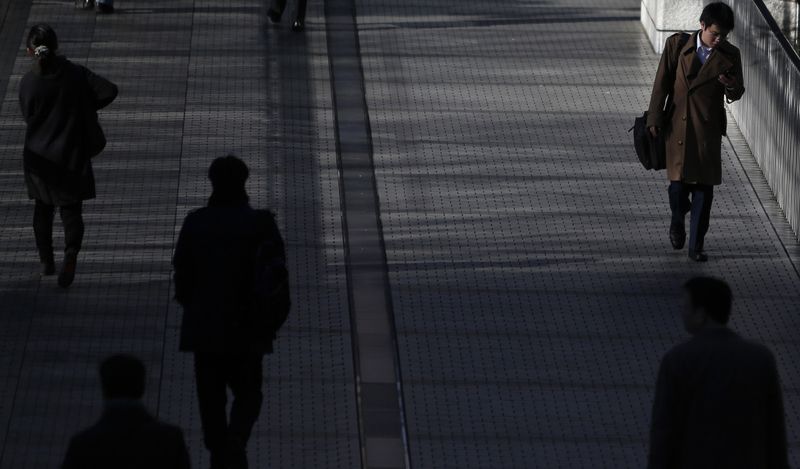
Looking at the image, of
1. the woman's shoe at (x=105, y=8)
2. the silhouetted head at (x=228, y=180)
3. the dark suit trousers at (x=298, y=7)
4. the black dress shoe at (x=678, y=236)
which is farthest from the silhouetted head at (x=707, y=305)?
the woman's shoe at (x=105, y=8)

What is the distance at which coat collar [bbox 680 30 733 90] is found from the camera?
35.7 feet

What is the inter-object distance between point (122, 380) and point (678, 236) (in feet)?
20.9

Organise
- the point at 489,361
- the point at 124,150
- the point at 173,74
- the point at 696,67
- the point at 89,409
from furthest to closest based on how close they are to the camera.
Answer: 1. the point at 173,74
2. the point at 124,150
3. the point at 696,67
4. the point at 489,361
5. the point at 89,409

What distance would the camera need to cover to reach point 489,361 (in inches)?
377

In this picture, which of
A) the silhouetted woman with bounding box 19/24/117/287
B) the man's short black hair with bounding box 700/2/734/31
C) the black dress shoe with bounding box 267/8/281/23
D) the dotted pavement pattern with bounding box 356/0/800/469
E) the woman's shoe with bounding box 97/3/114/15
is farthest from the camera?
the woman's shoe with bounding box 97/3/114/15

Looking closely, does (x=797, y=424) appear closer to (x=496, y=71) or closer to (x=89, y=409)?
(x=89, y=409)

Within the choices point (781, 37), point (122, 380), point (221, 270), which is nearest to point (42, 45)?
point (221, 270)

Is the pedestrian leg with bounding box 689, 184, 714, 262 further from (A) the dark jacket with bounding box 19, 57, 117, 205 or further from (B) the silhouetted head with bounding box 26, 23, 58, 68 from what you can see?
(B) the silhouetted head with bounding box 26, 23, 58, 68

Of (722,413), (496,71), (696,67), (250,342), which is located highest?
(722,413)

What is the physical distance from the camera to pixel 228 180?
7535mm

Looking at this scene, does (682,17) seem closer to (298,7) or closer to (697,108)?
(298,7)

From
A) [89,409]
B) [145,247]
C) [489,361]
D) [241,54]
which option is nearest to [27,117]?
[145,247]

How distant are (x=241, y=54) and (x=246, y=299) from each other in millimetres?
7892

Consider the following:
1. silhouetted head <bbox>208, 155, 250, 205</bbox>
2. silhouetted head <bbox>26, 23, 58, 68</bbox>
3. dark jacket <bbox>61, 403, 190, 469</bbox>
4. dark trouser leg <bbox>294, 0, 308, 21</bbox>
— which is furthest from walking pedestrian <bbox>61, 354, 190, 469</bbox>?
dark trouser leg <bbox>294, 0, 308, 21</bbox>
